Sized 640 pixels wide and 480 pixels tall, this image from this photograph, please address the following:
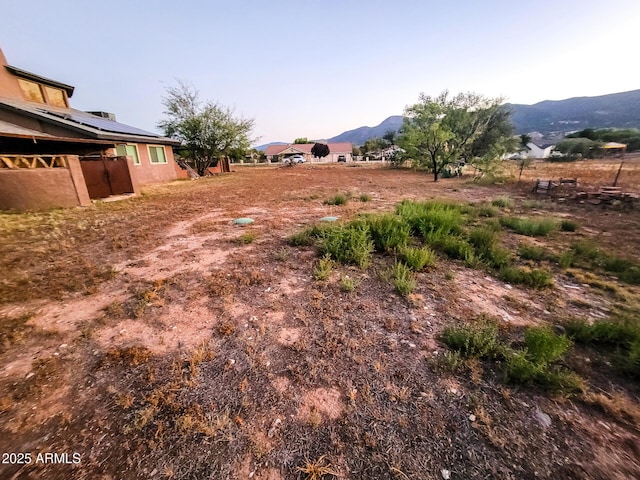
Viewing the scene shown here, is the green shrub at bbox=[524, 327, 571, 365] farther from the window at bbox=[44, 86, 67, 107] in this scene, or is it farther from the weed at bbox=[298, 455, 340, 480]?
the window at bbox=[44, 86, 67, 107]

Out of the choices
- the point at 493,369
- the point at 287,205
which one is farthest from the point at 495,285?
the point at 287,205

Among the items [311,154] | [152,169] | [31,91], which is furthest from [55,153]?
[311,154]

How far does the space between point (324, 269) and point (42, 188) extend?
30.4ft

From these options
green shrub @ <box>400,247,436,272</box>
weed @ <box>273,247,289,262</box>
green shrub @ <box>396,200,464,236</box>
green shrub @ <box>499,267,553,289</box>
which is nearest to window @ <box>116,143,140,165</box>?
weed @ <box>273,247,289,262</box>

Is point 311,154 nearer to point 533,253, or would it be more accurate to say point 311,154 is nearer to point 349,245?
point 349,245

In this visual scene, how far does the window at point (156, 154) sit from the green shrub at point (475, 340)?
18.8 metres

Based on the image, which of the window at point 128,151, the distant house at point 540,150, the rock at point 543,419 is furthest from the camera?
the distant house at point 540,150

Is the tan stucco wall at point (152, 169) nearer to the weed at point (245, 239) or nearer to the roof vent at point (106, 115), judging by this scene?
the roof vent at point (106, 115)

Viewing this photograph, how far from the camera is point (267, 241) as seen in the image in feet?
17.0

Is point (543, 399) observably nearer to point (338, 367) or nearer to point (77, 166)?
point (338, 367)

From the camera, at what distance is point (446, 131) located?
1684 cm

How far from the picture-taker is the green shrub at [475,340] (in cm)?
223

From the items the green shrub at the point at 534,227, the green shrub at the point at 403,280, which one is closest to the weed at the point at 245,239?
the green shrub at the point at 403,280

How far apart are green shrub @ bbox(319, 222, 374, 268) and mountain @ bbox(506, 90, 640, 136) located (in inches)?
3315
